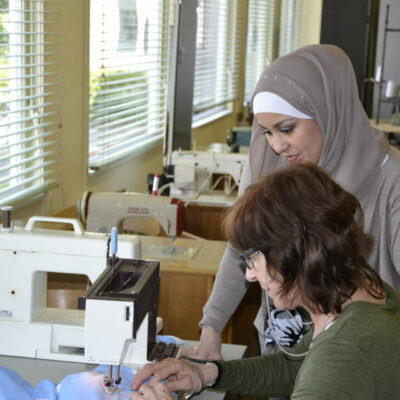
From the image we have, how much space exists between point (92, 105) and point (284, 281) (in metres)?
2.72

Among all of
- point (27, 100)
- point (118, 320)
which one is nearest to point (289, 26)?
point (27, 100)

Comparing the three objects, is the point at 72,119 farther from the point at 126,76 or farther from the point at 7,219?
the point at 7,219

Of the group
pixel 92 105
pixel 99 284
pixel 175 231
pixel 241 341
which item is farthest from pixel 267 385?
pixel 92 105

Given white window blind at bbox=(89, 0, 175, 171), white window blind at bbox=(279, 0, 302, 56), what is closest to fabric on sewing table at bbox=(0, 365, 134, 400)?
white window blind at bbox=(89, 0, 175, 171)

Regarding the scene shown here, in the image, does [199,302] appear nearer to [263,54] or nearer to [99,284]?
[99,284]

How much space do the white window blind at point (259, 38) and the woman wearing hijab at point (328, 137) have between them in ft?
17.2

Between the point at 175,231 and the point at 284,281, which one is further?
the point at 175,231

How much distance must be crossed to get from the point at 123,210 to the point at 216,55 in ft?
12.4

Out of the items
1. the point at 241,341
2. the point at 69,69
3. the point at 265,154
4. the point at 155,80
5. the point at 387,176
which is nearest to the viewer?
the point at 387,176

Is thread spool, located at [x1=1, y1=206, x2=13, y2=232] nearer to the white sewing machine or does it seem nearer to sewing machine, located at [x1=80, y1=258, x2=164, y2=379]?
sewing machine, located at [x1=80, y1=258, x2=164, y2=379]

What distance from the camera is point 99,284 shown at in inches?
66.7

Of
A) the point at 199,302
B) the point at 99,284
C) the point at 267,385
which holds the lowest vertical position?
the point at 199,302

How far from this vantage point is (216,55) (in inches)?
253

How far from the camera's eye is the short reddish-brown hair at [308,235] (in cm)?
134
